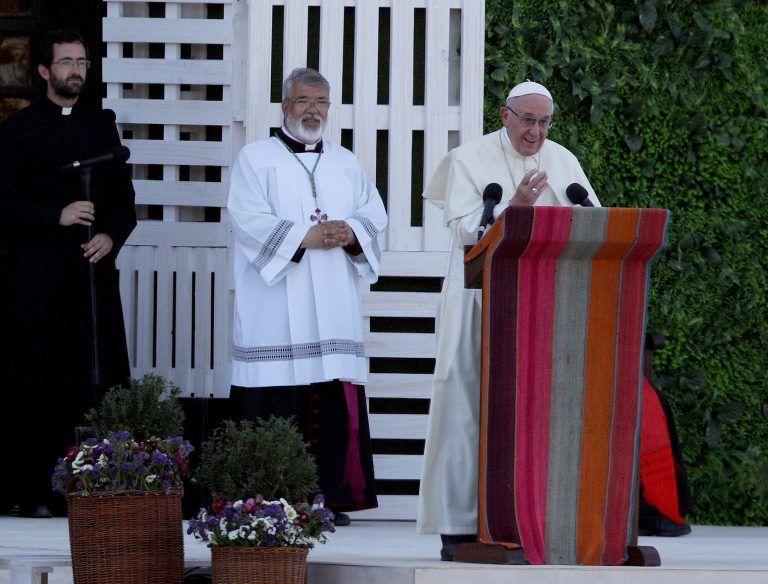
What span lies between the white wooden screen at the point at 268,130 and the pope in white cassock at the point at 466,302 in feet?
6.28

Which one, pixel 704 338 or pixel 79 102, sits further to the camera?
pixel 79 102

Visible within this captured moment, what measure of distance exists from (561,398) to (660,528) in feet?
7.92

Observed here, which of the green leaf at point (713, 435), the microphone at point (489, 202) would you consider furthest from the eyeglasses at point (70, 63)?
the green leaf at point (713, 435)

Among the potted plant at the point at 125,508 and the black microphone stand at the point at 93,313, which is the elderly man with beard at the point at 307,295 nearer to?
the black microphone stand at the point at 93,313

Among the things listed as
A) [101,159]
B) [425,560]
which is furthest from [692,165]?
[425,560]

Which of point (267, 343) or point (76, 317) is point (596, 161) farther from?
point (76, 317)

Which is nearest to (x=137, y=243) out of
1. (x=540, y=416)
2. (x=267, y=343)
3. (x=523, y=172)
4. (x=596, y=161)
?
(x=267, y=343)

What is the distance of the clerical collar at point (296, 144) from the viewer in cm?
715

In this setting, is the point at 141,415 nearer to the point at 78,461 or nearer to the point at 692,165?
the point at 78,461

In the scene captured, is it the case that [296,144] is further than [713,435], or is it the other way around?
[713,435]

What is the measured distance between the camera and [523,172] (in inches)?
220

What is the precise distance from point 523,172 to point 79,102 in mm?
3661

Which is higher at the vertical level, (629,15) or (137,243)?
(629,15)

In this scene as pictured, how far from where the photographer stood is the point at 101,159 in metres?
6.93
